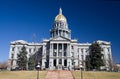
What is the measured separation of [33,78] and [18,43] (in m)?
48.5

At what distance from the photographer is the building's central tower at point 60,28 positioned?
278ft

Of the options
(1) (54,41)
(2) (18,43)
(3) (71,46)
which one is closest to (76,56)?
(3) (71,46)

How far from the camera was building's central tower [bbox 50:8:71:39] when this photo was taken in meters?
84.8

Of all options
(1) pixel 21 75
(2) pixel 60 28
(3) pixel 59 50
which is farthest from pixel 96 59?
(2) pixel 60 28

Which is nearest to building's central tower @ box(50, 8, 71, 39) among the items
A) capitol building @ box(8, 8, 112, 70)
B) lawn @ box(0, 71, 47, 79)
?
capitol building @ box(8, 8, 112, 70)

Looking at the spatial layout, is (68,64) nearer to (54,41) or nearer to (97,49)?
(54,41)

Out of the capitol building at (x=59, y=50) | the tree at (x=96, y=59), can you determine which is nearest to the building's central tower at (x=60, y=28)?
the capitol building at (x=59, y=50)

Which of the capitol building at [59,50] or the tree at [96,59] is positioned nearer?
the tree at [96,59]

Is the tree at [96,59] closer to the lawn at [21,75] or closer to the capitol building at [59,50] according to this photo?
the capitol building at [59,50]

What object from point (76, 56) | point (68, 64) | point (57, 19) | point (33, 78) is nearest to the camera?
point (33, 78)

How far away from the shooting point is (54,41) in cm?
7388

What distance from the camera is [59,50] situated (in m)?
73.5

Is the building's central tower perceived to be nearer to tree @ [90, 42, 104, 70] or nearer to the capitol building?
the capitol building

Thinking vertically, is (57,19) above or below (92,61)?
above
